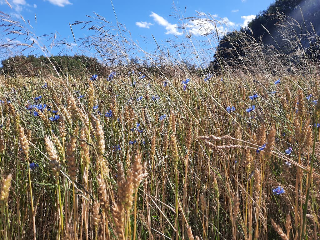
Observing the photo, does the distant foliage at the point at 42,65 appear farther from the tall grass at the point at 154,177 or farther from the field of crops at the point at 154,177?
the field of crops at the point at 154,177

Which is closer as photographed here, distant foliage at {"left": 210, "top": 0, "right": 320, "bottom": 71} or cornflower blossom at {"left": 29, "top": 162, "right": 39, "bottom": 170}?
cornflower blossom at {"left": 29, "top": 162, "right": 39, "bottom": 170}

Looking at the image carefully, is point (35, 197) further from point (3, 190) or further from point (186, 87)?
point (186, 87)

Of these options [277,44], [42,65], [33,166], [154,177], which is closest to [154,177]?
[154,177]

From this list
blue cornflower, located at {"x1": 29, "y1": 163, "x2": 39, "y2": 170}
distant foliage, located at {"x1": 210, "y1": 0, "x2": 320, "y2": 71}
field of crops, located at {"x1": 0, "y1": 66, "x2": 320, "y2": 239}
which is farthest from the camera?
distant foliage, located at {"x1": 210, "y1": 0, "x2": 320, "y2": 71}

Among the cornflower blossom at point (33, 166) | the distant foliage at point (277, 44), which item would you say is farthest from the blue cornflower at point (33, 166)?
the distant foliage at point (277, 44)

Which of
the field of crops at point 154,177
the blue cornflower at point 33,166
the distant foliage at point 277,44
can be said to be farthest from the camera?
the distant foliage at point 277,44

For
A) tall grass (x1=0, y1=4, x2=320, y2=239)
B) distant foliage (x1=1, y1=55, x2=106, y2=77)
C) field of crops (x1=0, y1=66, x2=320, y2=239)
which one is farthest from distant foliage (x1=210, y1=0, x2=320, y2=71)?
distant foliage (x1=1, y1=55, x2=106, y2=77)

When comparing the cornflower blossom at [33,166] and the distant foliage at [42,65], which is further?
the distant foliage at [42,65]

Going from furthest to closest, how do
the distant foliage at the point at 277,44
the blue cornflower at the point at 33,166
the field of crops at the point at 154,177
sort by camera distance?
1. the distant foliage at the point at 277,44
2. the blue cornflower at the point at 33,166
3. the field of crops at the point at 154,177

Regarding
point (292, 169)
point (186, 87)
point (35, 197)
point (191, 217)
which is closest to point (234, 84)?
point (186, 87)

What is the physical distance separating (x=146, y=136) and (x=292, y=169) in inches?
33.5

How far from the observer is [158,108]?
8.59 ft

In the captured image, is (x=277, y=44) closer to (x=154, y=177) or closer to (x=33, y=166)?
(x=154, y=177)

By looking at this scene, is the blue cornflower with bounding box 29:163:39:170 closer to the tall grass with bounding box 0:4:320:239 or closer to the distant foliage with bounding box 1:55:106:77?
the tall grass with bounding box 0:4:320:239
